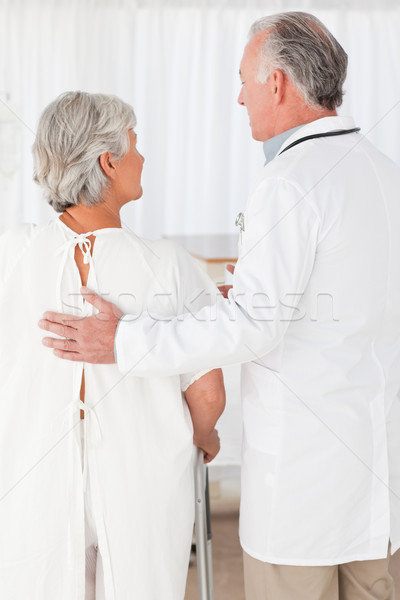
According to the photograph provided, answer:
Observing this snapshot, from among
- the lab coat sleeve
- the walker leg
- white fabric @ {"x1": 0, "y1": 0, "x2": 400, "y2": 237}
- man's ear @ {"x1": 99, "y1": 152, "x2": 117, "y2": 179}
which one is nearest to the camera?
the lab coat sleeve

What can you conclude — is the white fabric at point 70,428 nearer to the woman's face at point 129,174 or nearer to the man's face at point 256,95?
the woman's face at point 129,174

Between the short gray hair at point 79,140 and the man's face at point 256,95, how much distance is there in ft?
0.91

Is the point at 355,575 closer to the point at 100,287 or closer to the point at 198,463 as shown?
the point at 198,463

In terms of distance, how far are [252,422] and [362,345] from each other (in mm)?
263

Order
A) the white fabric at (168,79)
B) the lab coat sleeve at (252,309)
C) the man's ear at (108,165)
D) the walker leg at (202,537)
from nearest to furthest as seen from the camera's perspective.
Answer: the lab coat sleeve at (252,309) → the man's ear at (108,165) → the walker leg at (202,537) → the white fabric at (168,79)

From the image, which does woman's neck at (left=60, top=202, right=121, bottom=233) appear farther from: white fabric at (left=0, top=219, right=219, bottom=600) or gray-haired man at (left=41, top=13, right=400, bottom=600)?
gray-haired man at (left=41, top=13, right=400, bottom=600)

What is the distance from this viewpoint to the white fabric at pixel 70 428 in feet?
4.34

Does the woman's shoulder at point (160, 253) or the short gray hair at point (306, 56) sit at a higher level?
the short gray hair at point (306, 56)

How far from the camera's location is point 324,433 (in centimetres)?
132

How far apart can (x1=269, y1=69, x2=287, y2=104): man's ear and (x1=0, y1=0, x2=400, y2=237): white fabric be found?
380 cm

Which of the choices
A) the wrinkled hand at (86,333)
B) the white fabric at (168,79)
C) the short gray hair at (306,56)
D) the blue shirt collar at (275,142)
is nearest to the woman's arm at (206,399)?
the wrinkled hand at (86,333)

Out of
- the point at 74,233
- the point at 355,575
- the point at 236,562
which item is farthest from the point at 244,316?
the point at 236,562

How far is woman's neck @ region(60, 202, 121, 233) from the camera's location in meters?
1.37

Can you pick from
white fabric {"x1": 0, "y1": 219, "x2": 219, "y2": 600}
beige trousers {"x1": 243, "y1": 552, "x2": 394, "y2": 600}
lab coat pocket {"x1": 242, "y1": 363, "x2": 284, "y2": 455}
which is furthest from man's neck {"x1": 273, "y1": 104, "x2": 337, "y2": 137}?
beige trousers {"x1": 243, "y1": 552, "x2": 394, "y2": 600}
